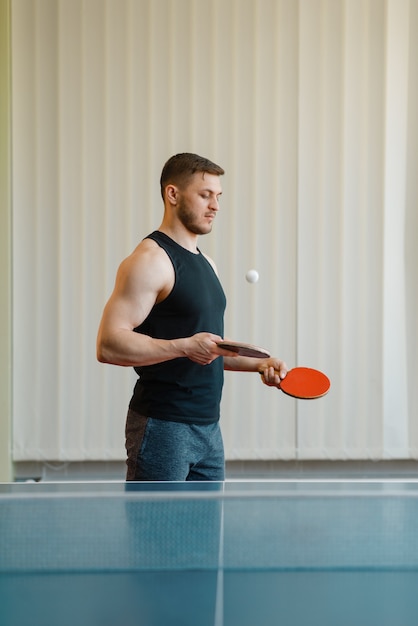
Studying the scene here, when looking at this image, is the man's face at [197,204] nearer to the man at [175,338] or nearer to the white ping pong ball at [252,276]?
the man at [175,338]

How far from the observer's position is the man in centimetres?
195

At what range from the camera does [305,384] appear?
2.13 m

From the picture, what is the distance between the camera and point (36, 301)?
13.6 ft

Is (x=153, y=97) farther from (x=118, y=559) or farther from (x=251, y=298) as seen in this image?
(x=118, y=559)

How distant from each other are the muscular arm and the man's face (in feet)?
0.42

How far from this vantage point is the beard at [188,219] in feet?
7.04

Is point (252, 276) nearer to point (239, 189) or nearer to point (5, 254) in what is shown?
point (239, 189)

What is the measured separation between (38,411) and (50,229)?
86 centimetres

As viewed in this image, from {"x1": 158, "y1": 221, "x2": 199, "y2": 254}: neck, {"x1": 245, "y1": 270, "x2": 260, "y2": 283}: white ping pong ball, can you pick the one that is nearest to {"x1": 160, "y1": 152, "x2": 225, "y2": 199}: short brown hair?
{"x1": 158, "y1": 221, "x2": 199, "y2": 254}: neck

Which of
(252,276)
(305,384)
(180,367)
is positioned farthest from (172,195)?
(252,276)

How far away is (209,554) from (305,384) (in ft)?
2.12

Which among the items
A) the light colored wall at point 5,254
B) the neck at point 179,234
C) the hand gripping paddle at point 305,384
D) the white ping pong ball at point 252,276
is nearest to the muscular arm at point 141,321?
the neck at point 179,234

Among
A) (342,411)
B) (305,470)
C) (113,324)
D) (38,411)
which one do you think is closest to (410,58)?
(342,411)

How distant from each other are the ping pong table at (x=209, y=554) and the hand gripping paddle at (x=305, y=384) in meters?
0.34
